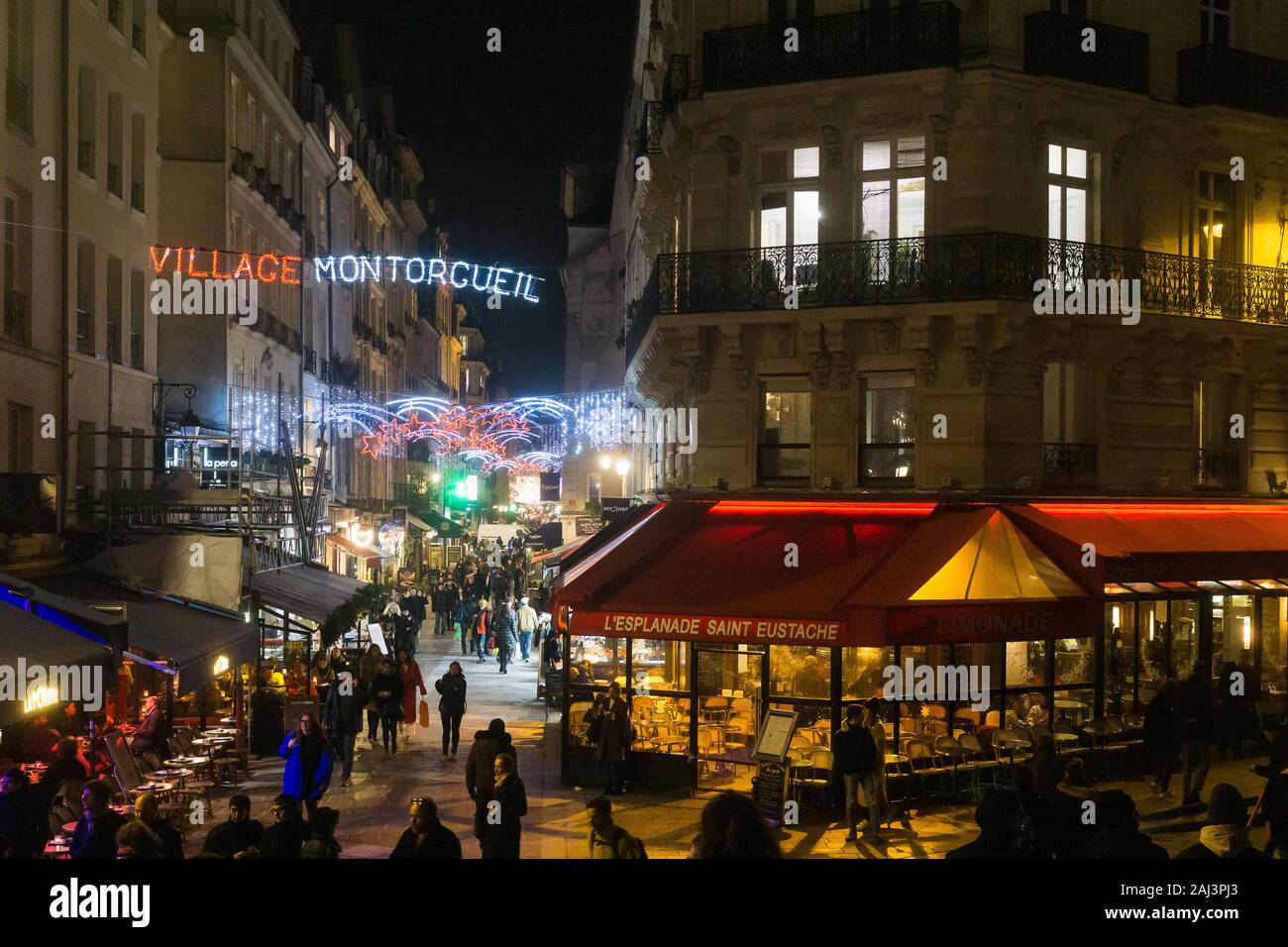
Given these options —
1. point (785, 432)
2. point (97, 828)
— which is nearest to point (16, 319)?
point (785, 432)

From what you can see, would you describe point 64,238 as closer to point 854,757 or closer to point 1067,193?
point 854,757

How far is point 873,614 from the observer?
1595 cm

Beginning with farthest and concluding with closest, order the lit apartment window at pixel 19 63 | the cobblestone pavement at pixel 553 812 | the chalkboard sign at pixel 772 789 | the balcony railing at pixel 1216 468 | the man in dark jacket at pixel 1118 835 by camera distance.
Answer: the balcony railing at pixel 1216 468, the lit apartment window at pixel 19 63, the chalkboard sign at pixel 772 789, the cobblestone pavement at pixel 553 812, the man in dark jacket at pixel 1118 835

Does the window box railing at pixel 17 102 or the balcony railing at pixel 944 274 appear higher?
the window box railing at pixel 17 102

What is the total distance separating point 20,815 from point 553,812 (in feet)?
24.3

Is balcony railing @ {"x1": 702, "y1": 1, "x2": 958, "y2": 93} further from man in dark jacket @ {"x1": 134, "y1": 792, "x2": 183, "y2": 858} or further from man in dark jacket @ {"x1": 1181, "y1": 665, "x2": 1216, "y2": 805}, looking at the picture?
man in dark jacket @ {"x1": 134, "y1": 792, "x2": 183, "y2": 858}

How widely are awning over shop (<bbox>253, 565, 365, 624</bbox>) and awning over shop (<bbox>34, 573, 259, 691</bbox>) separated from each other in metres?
2.25

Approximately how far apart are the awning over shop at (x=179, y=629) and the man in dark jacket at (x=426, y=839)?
5.82 m

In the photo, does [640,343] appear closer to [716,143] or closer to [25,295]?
[716,143]

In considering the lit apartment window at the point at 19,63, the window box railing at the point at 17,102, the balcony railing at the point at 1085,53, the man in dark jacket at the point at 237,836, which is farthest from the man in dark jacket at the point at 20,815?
→ the balcony railing at the point at 1085,53

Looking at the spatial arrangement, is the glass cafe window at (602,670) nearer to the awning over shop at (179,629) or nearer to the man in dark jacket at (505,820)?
the awning over shop at (179,629)

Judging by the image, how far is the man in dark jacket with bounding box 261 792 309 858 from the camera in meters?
10.0

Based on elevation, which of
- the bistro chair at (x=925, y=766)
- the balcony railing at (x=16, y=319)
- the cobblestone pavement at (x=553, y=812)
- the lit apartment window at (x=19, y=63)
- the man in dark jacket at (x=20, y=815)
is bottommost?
the cobblestone pavement at (x=553, y=812)

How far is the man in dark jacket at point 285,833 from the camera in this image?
10008 mm
